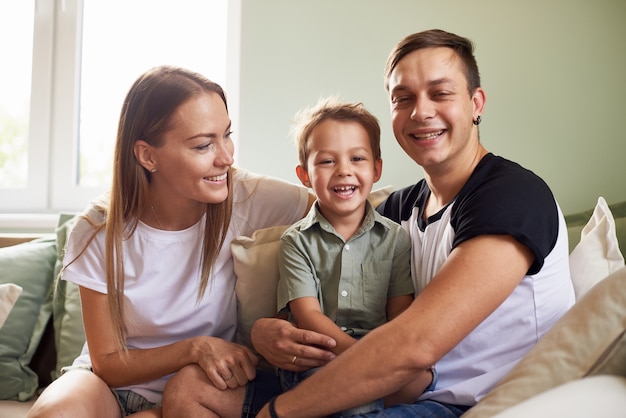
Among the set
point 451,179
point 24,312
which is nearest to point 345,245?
point 451,179

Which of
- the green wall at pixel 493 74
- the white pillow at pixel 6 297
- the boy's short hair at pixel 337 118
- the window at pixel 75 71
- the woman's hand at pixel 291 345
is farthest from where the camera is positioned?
the window at pixel 75 71

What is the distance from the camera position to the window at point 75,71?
113 inches

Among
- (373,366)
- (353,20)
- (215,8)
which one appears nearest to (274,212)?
(373,366)

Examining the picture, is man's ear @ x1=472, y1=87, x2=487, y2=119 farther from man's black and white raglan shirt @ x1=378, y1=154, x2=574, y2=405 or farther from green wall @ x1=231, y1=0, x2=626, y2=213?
green wall @ x1=231, y1=0, x2=626, y2=213

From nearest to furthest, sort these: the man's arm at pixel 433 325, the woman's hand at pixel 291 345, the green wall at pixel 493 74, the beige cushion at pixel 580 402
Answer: the beige cushion at pixel 580 402 → the man's arm at pixel 433 325 → the woman's hand at pixel 291 345 → the green wall at pixel 493 74

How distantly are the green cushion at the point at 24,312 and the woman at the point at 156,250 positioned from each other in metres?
0.43

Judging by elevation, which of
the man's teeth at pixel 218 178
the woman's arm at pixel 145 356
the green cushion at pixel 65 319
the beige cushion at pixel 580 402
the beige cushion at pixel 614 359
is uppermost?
the man's teeth at pixel 218 178

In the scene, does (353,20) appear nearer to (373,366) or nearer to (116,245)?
(116,245)

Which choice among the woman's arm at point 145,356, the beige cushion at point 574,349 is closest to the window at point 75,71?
the woman's arm at point 145,356

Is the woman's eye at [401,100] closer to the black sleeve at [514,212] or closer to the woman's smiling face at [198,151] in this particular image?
the black sleeve at [514,212]

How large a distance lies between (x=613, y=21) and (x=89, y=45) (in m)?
2.18

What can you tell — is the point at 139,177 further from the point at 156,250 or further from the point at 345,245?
the point at 345,245

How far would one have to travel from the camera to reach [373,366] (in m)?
1.23

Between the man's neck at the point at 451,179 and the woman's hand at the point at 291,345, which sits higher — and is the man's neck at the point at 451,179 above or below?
above
